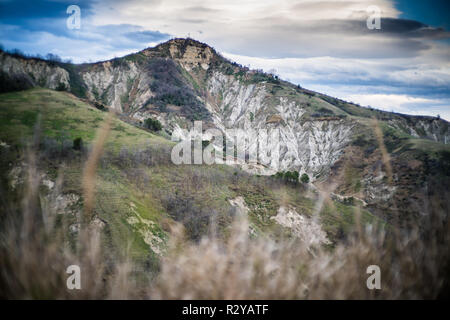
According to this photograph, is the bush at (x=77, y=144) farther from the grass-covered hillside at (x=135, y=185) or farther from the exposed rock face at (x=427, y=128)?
the exposed rock face at (x=427, y=128)

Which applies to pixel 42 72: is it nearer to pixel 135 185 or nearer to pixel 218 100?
pixel 218 100

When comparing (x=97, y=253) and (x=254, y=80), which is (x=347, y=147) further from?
(x=97, y=253)

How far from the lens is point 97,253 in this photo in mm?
1922

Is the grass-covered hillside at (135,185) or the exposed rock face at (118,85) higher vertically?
the exposed rock face at (118,85)

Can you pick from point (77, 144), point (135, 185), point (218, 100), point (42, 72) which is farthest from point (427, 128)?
point (42, 72)

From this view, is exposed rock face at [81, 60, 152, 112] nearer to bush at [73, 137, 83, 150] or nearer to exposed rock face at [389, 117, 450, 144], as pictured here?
bush at [73, 137, 83, 150]

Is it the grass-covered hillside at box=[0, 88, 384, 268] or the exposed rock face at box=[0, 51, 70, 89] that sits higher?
Answer: the exposed rock face at box=[0, 51, 70, 89]

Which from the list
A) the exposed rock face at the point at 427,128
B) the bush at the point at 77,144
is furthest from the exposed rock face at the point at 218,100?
the bush at the point at 77,144

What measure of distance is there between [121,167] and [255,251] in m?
28.8

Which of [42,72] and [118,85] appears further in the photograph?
[118,85]

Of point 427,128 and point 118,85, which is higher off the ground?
point 118,85

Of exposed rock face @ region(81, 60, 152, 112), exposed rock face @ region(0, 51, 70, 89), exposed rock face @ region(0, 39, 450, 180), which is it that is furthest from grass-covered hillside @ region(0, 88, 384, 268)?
exposed rock face @ region(81, 60, 152, 112)
